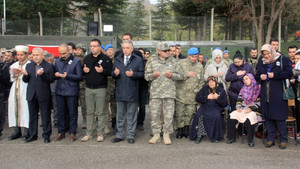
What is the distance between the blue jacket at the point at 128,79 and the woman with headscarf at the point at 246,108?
6.80ft

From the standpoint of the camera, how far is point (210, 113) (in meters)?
6.59

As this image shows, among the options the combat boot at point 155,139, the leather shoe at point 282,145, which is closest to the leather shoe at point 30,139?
the combat boot at point 155,139

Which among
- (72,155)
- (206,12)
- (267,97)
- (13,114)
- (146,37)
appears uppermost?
(206,12)

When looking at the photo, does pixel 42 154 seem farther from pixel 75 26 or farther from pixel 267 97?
pixel 75 26

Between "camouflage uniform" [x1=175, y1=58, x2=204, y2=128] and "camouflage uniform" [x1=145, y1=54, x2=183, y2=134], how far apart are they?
0.44 metres

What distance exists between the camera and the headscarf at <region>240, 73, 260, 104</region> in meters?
6.48

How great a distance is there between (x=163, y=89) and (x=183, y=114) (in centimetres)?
92

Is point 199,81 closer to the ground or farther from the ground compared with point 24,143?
farther from the ground

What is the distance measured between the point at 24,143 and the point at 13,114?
708 mm

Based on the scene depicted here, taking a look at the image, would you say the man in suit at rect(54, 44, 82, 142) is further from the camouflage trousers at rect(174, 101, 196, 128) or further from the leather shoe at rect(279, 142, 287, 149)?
the leather shoe at rect(279, 142, 287, 149)

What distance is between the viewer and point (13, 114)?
6.63 metres

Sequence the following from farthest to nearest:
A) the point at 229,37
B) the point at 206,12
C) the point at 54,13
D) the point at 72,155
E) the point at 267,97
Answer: the point at 54,13, the point at 206,12, the point at 229,37, the point at 267,97, the point at 72,155

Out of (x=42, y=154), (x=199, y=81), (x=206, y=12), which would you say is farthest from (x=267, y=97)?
(x=206, y=12)

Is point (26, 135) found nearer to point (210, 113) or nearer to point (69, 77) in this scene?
point (69, 77)
